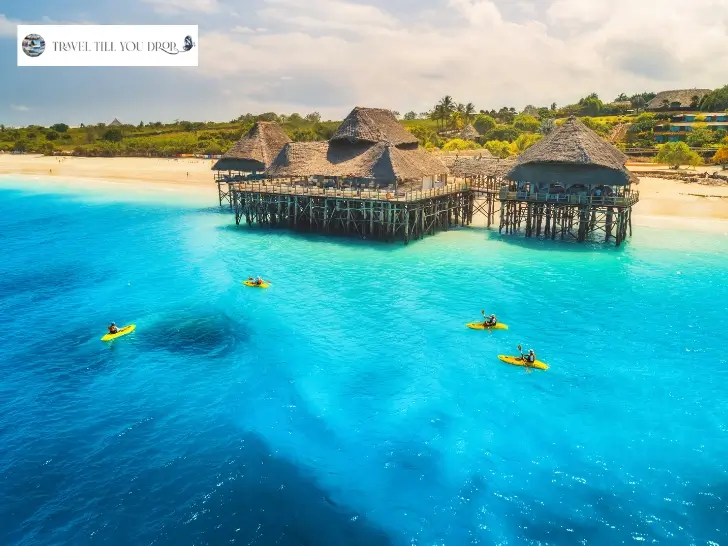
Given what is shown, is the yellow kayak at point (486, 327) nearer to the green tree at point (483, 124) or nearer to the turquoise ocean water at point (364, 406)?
the turquoise ocean water at point (364, 406)

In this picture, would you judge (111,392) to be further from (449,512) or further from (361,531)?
(449,512)

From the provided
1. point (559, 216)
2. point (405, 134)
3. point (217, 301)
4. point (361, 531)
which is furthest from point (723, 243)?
point (361, 531)

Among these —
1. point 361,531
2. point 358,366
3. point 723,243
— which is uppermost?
point 723,243

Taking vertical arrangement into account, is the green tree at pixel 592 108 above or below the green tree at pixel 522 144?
above

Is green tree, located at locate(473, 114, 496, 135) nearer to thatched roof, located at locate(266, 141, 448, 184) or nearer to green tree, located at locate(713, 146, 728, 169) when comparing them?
green tree, located at locate(713, 146, 728, 169)

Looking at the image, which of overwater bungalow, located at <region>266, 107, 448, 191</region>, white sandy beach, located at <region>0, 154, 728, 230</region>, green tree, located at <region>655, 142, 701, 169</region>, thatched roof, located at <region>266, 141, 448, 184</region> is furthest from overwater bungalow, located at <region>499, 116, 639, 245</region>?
green tree, located at <region>655, 142, 701, 169</region>

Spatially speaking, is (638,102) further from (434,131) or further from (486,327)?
(486,327)

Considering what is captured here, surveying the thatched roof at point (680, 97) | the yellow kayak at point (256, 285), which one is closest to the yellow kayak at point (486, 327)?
the yellow kayak at point (256, 285)
